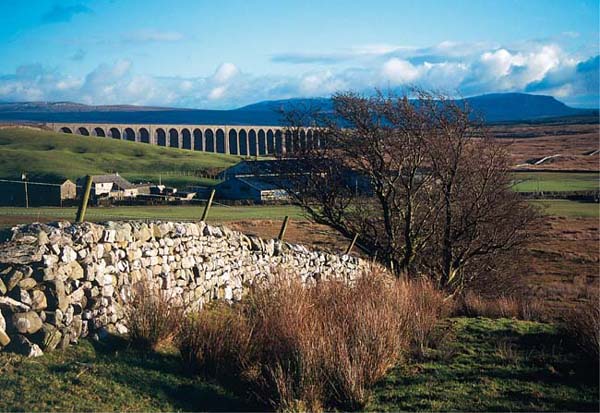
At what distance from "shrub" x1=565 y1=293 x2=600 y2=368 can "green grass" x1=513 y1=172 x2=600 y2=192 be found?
4504cm

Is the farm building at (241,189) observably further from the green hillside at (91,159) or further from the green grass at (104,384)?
the green grass at (104,384)

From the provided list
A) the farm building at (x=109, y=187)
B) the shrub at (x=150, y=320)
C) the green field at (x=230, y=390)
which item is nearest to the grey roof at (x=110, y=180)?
the farm building at (x=109, y=187)

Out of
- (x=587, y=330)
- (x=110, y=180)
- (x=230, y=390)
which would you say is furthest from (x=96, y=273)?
(x=110, y=180)

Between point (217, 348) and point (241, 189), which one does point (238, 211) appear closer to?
point (241, 189)

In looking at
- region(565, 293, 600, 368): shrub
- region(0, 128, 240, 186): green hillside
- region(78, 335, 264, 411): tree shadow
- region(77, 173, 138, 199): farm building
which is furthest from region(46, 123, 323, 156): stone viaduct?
region(78, 335, 264, 411): tree shadow

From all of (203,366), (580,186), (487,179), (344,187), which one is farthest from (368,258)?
(580,186)

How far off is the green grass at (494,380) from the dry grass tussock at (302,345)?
13.2 inches

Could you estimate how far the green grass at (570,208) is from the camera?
4491 cm

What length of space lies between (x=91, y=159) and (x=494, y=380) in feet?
283

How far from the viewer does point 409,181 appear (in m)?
17.9

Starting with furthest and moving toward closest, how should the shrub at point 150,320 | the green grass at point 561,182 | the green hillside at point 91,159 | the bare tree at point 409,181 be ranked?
1. the green hillside at point 91,159
2. the green grass at point 561,182
3. the bare tree at point 409,181
4. the shrub at point 150,320

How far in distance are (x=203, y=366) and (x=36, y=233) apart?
2589 mm

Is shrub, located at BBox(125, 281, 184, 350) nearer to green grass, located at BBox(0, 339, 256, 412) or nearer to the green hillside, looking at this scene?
green grass, located at BBox(0, 339, 256, 412)

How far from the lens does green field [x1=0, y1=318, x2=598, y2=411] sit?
687 cm
